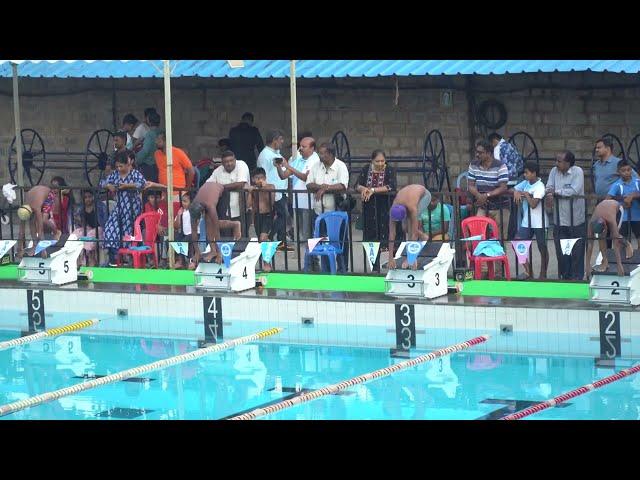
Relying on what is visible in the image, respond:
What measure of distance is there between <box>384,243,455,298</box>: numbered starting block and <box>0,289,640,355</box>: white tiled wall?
0.16m

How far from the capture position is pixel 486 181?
476 inches

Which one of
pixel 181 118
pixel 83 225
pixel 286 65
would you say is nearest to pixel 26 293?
pixel 83 225

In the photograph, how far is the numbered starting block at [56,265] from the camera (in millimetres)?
12625

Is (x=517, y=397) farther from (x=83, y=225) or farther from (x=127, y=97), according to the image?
(x=127, y=97)

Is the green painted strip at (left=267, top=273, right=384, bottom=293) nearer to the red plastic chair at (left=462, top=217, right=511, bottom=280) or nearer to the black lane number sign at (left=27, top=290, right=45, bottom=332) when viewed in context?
the red plastic chair at (left=462, top=217, right=511, bottom=280)

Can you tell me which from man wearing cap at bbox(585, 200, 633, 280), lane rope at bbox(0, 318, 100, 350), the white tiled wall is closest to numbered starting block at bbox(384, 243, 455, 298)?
the white tiled wall

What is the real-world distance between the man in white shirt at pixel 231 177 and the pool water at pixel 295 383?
182 cm

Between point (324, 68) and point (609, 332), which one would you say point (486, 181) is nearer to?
point (609, 332)

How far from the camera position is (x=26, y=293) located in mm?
12648

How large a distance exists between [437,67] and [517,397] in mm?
6717

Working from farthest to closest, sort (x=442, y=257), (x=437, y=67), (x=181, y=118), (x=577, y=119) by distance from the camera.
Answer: (x=181, y=118) → (x=577, y=119) → (x=437, y=67) → (x=442, y=257)

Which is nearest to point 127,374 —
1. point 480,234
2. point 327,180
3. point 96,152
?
point 327,180

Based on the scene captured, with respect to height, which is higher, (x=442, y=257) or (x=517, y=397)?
(x=442, y=257)

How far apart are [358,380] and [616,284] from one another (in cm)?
230
